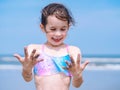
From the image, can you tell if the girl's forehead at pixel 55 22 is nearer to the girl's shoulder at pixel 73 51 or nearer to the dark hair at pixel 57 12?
the dark hair at pixel 57 12

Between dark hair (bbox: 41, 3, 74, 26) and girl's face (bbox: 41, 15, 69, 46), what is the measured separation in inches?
1.3

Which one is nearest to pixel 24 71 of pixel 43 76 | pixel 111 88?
pixel 43 76

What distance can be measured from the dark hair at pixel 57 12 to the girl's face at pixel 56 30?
0.11 ft

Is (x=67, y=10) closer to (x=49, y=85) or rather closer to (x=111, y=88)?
(x=49, y=85)

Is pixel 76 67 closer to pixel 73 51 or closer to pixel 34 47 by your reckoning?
pixel 73 51

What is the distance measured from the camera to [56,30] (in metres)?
3.67

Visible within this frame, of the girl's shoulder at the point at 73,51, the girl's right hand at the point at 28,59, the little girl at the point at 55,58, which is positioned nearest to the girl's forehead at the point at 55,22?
the little girl at the point at 55,58

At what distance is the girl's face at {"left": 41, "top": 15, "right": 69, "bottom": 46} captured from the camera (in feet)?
12.0

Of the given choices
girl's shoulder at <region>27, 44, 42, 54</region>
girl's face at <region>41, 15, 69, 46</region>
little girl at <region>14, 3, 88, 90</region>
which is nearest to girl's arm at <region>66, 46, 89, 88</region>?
little girl at <region>14, 3, 88, 90</region>

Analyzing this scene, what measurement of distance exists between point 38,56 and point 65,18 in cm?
43

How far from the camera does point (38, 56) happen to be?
344 cm

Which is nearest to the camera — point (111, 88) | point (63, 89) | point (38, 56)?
point (38, 56)

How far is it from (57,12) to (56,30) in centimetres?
15

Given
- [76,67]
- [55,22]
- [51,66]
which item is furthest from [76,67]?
[55,22]
